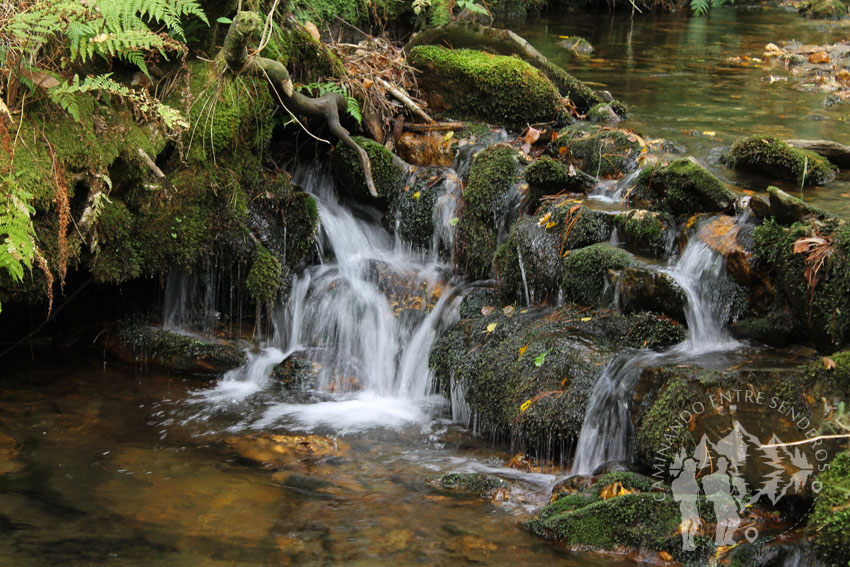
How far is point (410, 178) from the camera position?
734cm

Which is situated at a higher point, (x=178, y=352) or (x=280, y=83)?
(x=280, y=83)

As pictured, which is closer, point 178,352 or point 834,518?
point 834,518

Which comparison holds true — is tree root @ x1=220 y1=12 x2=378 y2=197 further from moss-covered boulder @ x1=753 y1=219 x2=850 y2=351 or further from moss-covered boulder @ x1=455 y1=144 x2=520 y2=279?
moss-covered boulder @ x1=753 y1=219 x2=850 y2=351

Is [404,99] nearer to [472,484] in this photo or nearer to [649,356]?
[649,356]

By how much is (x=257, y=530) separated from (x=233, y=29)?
3582mm

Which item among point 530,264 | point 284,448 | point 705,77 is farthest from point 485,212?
point 705,77

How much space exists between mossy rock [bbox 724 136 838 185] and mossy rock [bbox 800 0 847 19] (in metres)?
12.9

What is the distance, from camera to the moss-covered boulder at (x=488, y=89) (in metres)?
8.09

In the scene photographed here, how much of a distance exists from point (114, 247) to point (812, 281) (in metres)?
4.79

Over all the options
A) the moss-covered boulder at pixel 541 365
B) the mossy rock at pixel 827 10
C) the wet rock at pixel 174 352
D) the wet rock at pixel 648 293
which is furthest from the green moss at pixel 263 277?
the mossy rock at pixel 827 10

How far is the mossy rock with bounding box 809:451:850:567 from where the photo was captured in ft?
11.4

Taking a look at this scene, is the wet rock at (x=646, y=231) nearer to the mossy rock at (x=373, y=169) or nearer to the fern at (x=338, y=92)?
the mossy rock at (x=373, y=169)

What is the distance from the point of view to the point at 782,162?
653 centimetres

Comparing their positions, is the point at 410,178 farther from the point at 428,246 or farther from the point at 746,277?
the point at 746,277
